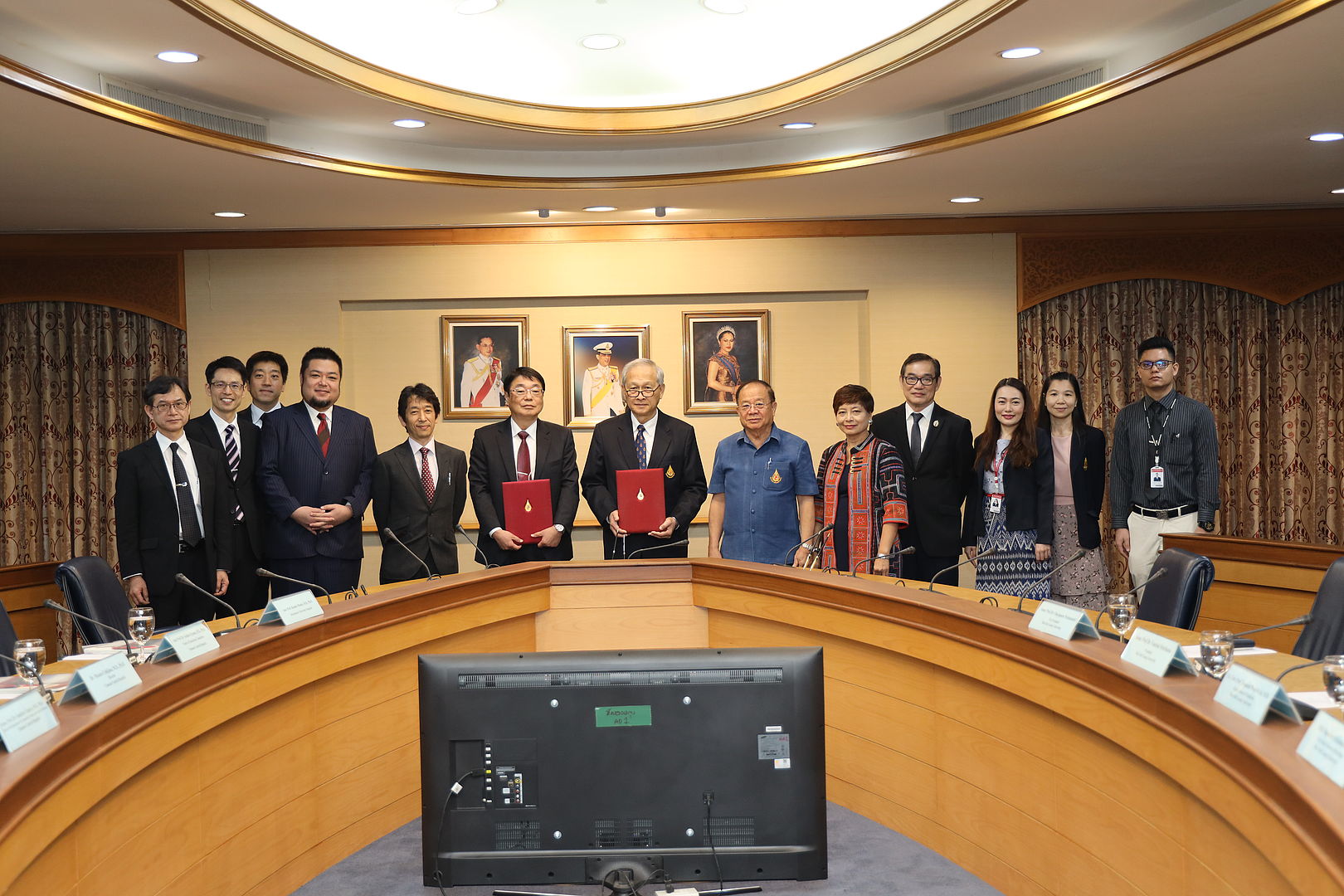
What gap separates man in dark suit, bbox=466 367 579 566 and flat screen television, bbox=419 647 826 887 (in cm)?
265

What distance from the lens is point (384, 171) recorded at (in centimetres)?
564

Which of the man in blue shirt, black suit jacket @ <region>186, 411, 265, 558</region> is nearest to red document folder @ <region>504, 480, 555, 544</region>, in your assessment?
the man in blue shirt

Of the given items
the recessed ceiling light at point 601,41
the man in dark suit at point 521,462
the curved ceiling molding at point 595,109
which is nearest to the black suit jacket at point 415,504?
the man in dark suit at point 521,462

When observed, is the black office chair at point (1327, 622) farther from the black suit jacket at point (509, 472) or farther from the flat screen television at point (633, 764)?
the black suit jacket at point (509, 472)

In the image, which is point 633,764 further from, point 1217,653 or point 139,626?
point 139,626

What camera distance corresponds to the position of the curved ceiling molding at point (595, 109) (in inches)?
156

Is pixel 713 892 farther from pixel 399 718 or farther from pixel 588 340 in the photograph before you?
pixel 588 340

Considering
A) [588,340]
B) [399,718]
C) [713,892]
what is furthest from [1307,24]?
[588,340]

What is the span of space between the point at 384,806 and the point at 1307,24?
3.73m

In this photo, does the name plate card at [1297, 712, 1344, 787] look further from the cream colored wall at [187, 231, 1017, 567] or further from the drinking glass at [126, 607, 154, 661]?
the cream colored wall at [187, 231, 1017, 567]

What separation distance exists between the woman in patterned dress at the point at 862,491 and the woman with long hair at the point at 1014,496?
53 centimetres

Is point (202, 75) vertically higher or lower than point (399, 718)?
higher

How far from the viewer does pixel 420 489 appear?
4703 millimetres

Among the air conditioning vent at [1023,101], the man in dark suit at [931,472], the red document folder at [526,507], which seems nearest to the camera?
the red document folder at [526,507]
